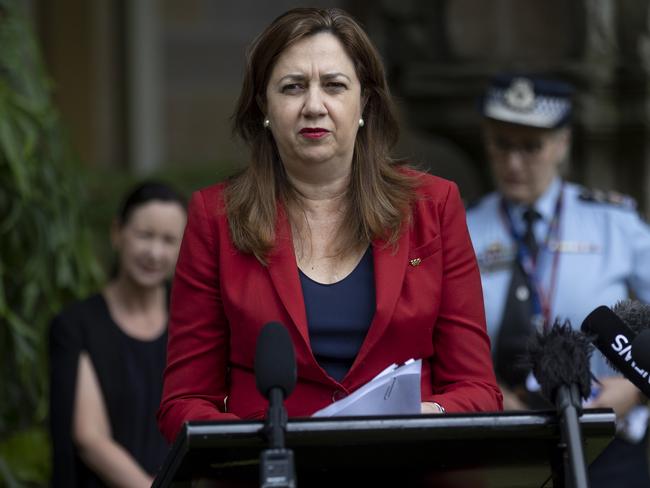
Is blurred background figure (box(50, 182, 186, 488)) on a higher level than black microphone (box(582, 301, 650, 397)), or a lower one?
higher

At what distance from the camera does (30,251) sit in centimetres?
631

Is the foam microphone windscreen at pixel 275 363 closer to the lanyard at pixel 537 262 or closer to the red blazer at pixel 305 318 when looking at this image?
the red blazer at pixel 305 318

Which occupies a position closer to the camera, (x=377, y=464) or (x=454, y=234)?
(x=377, y=464)

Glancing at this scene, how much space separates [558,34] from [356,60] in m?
4.14

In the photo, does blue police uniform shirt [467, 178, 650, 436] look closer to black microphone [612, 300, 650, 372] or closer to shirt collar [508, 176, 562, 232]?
shirt collar [508, 176, 562, 232]

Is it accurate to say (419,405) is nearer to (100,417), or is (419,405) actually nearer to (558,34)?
(100,417)

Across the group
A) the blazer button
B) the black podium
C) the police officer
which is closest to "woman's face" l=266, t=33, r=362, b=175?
the blazer button

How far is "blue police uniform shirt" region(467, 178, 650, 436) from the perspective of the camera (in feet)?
17.2

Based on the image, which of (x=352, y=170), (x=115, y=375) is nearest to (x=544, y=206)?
(x=115, y=375)

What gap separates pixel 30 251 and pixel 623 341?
3549mm

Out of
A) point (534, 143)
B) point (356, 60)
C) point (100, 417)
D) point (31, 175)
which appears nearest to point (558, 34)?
point (534, 143)

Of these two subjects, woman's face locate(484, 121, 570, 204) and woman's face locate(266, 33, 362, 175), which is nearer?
woman's face locate(266, 33, 362, 175)

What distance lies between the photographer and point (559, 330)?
10.4 ft

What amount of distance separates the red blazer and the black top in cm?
189
